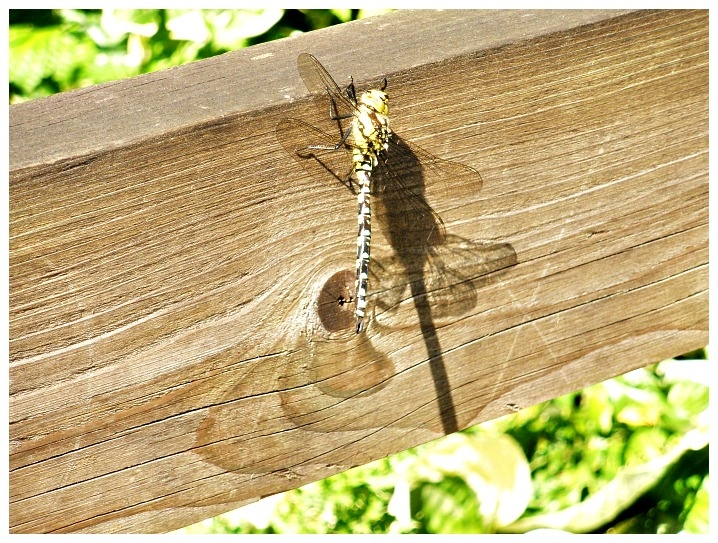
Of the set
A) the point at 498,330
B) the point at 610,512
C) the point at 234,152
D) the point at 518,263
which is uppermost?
the point at 234,152

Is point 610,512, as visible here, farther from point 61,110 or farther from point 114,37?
point 114,37

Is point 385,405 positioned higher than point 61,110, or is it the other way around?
point 61,110

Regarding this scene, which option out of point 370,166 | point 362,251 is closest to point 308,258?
point 362,251

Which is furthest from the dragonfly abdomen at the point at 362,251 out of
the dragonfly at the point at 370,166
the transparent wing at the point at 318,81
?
the transparent wing at the point at 318,81

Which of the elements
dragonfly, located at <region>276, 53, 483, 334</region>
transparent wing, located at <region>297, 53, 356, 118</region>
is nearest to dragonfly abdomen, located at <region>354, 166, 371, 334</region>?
dragonfly, located at <region>276, 53, 483, 334</region>

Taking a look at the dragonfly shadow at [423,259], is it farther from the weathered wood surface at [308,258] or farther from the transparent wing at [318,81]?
the transparent wing at [318,81]

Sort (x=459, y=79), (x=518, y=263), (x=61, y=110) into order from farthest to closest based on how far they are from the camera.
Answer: (x=518, y=263) < (x=459, y=79) < (x=61, y=110)

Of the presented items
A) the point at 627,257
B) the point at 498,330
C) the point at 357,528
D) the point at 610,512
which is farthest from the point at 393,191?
the point at 610,512
